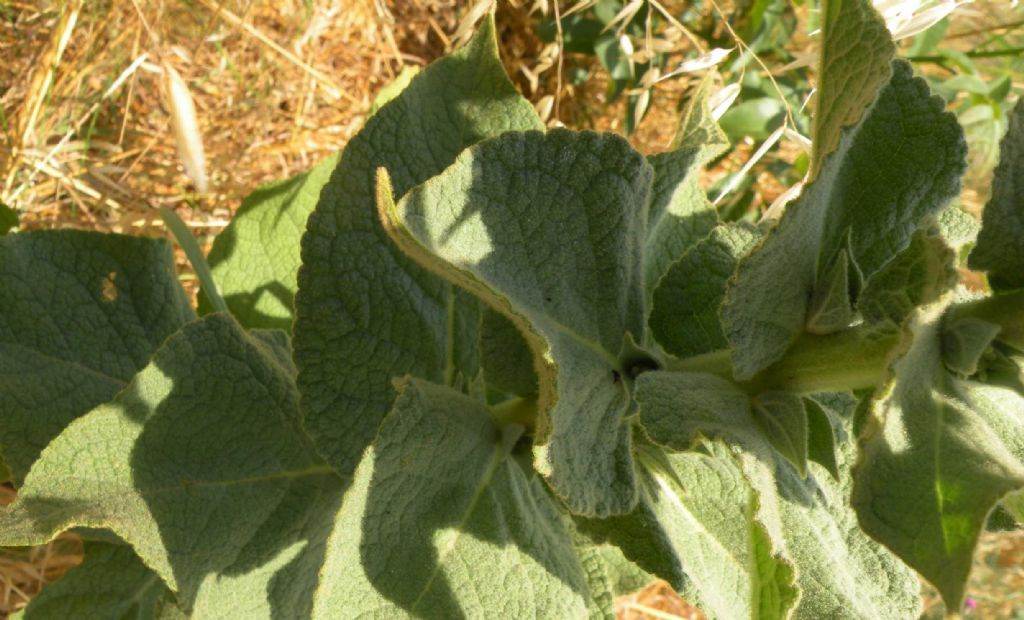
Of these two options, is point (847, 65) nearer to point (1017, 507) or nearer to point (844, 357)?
point (844, 357)

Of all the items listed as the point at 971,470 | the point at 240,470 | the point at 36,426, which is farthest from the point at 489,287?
the point at 36,426

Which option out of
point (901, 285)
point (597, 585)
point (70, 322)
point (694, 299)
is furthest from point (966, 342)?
point (70, 322)

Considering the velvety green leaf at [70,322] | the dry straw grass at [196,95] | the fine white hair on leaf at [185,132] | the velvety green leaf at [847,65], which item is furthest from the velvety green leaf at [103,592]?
the velvety green leaf at [847,65]

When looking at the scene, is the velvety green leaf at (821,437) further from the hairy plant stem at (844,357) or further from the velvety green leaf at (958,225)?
the velvety green leaf at (958,225)

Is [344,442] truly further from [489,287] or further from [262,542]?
[489,287]

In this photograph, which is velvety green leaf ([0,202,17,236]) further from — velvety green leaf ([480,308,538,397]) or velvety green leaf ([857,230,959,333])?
velvety green leaf ([857,230,959,333])

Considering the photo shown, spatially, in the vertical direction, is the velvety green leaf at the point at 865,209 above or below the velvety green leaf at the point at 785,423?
above
